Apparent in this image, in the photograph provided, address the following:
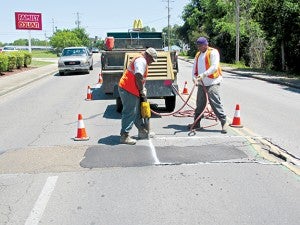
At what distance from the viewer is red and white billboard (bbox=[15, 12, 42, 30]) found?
39.8 m

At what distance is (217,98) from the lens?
7.98 meters

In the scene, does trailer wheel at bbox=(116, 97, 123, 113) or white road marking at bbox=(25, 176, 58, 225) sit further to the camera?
trailer wheel at bbox=(116, 97, 123, 113)

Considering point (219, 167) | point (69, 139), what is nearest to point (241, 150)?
point (219, 167)

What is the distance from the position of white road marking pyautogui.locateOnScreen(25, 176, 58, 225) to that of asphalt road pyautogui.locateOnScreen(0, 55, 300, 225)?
1cm

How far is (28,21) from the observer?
40438 millimetres

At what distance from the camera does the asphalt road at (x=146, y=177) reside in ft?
13.8

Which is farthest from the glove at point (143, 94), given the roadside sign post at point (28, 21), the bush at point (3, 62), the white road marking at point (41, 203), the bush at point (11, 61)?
the roadside sign post at point (28, 21)

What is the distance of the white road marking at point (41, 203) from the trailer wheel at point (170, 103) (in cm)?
550

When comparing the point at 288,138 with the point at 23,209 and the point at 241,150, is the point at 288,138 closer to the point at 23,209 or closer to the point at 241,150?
→ the point at 241,150

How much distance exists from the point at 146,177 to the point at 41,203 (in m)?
1.47

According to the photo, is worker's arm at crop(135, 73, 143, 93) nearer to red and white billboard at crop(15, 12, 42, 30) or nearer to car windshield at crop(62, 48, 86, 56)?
car windshield at crop(62, 48, 86, 56)

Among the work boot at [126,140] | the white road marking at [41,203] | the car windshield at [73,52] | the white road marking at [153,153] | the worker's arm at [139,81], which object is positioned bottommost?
the white road marking at [41,203]

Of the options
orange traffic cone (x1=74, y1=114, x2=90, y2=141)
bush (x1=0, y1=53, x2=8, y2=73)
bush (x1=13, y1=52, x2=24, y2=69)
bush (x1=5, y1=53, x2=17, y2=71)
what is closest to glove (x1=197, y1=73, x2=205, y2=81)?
orange traffic cone (x1=74, y1=114, x2=90, y2=141)

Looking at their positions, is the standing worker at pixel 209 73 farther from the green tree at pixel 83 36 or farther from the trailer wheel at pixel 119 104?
the green tree at pixel 83 36
